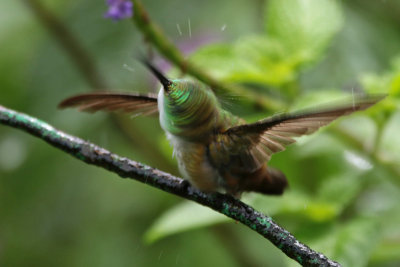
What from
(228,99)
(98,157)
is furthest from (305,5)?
(98,157)

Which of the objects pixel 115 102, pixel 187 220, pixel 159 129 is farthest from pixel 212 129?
pixel 159 129

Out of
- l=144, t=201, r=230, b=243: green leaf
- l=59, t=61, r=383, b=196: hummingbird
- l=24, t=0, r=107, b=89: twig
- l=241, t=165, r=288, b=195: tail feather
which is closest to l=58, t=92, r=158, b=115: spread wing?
l=59, t=61, r=383, b=196: hummingbird

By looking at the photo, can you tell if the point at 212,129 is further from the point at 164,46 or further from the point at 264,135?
the point at 164,46

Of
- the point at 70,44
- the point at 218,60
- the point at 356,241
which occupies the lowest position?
the point at 356,241

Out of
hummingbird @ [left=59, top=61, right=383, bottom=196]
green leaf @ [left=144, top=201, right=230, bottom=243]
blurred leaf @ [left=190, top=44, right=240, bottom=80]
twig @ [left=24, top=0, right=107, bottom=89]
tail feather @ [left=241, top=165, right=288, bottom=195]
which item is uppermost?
twig @ [left=24, top=0, right=107, bottom=89]

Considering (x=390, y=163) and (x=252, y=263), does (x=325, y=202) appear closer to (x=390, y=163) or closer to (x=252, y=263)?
(x=390, y=163)

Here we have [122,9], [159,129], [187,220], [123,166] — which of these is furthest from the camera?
[159,129]

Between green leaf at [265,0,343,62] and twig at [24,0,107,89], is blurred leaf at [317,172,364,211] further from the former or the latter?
twig at [24,0,107,89]
